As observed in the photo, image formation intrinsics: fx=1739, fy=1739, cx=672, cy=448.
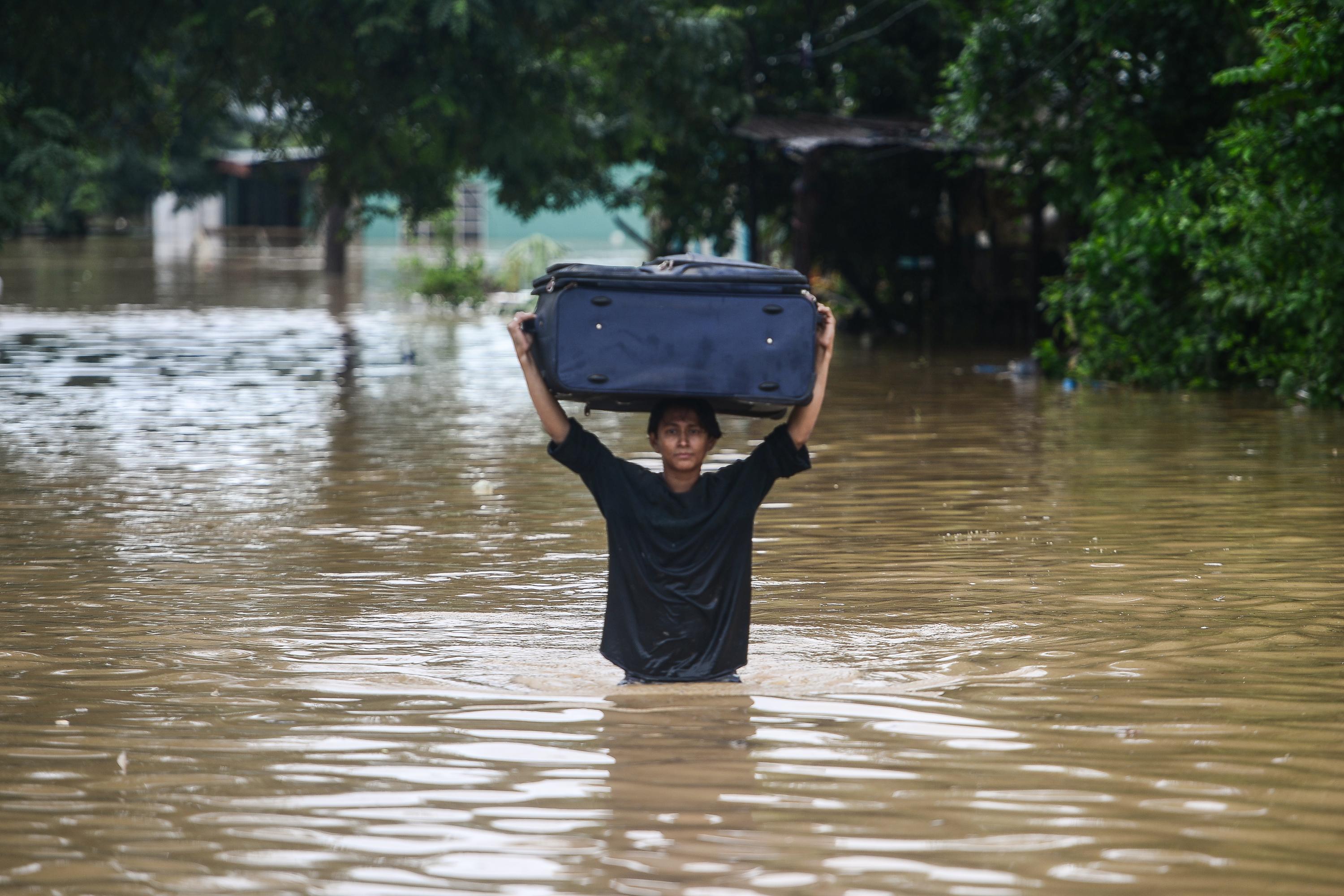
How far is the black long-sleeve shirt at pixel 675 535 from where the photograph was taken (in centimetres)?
548

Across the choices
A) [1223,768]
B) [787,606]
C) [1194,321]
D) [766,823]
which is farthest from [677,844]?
[1194,321]

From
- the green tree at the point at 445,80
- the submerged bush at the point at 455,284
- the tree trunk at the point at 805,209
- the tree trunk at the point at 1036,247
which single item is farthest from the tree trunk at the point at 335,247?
the tree trunk at the point at 1036,247

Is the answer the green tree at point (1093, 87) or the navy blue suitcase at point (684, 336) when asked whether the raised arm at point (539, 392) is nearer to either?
the navy blue suitcase at point (684, 336)

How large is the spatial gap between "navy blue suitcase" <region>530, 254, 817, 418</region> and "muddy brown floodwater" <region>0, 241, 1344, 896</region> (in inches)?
39.9

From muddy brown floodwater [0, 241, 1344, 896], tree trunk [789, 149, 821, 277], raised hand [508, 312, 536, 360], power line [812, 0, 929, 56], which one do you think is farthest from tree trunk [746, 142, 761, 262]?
raised hand [508, 312, 536, 360]

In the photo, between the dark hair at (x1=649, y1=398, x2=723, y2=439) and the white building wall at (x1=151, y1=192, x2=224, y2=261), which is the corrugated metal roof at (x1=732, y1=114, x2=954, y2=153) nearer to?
the dark hair at (x1=649, y1=398, x2=723, y2=439)

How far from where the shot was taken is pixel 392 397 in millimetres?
16016

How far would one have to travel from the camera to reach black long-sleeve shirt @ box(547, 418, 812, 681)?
5.48m

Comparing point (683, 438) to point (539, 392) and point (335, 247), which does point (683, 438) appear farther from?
point (335, 247)

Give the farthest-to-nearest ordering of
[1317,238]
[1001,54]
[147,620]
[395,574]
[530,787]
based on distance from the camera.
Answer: [1001,54] → [1317,238] → [395,574] → [147,620] → [530,787]

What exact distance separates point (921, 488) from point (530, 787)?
601cm

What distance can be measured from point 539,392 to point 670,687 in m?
1.04

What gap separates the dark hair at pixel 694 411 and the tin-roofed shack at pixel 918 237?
1835cm

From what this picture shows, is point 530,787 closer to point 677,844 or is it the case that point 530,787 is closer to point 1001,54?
point 677,844
